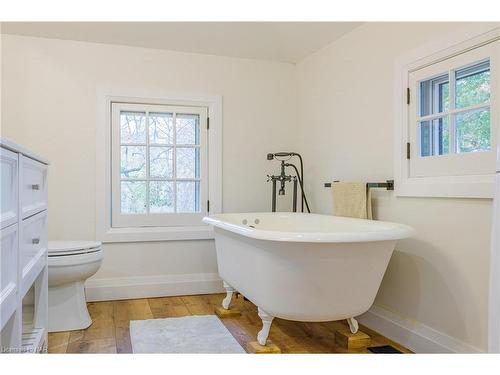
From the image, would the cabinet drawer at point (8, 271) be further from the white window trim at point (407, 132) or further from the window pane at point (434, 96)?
the window pane at point (434, 96)

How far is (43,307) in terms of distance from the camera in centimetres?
212

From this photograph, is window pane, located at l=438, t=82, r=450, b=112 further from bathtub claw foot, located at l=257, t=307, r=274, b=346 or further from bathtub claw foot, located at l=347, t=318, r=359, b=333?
bathtub claw foot, located at l=257, t=307, r=274, b=346

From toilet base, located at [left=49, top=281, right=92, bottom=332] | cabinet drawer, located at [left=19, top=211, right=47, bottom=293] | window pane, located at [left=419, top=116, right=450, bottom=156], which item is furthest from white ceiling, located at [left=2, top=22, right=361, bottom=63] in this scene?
toilet base, located at [left=49, top=281, right=92, bottom=332]

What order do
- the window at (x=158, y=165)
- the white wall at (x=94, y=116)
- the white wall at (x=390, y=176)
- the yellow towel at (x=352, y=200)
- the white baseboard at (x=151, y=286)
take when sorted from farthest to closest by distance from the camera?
1. the window at (x=158, y=165)
2. the white baseboard at (x=151, y=286)
3. the white wall at (x=94, y=116)
4. the yellow towel at (x=352, y=200)
5. the white wall at (x=390, y=176)

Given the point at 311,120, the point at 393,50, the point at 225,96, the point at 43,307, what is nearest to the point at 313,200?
the point at 311,120

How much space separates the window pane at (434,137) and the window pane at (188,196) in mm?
1960

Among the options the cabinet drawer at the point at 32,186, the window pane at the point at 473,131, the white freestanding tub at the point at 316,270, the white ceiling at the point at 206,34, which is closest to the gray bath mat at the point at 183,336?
the white freestanding tub at the point at 316,270

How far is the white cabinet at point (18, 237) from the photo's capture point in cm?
127

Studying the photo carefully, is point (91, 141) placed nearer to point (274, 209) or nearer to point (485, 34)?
point (274, 209)

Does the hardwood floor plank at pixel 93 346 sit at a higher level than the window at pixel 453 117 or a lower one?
lower

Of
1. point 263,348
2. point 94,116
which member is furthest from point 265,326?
point 94,116

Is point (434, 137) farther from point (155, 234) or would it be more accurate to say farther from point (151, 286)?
point (151, 286)

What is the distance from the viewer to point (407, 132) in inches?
101

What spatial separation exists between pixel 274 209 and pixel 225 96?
1.08m
